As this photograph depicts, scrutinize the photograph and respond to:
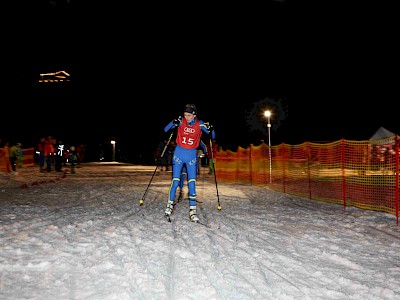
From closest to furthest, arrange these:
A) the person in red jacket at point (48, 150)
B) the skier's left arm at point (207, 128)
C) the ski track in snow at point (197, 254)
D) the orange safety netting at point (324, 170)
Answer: the ski track in snow at point (197, 254), the skier's left arm at point (207, 128), the orange safety netting at point (324, 170), the person in red jacket at point (48, 150)

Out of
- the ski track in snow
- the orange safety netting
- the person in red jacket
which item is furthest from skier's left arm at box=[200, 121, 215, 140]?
the person in red jacket

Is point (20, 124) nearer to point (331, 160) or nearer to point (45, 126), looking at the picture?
point (45, 126)

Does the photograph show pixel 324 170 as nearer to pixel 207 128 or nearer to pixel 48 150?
pixel 207 128

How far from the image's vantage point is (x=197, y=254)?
187 inches

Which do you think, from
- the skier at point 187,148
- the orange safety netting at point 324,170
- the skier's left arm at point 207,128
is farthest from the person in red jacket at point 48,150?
the skier's left arm at point 207,128

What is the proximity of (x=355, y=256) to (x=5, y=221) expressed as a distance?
5.85 metres

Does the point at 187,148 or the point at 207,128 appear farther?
the point at 207,128

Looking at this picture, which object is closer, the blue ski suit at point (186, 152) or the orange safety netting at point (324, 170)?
the blue ski suit at point (186, 152)

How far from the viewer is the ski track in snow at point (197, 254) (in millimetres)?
3615

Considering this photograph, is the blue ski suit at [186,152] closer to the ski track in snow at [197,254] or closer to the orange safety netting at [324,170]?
the ski track in snow at [197,254]

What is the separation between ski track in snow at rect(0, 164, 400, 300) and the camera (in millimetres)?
3615

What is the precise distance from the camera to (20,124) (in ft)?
176

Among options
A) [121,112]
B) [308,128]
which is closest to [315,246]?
[308,128]

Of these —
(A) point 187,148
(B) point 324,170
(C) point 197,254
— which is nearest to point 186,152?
(A) point 187,148
